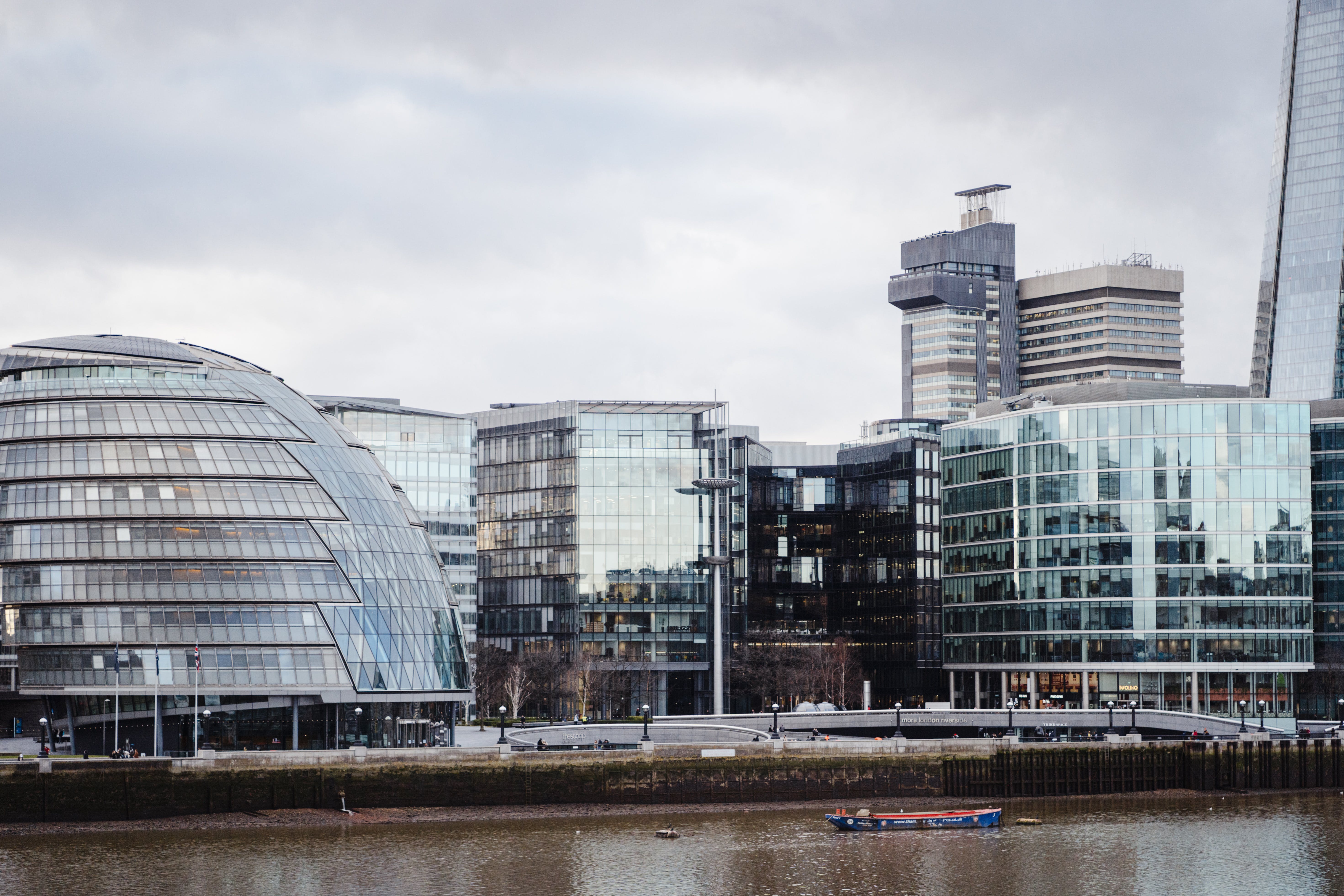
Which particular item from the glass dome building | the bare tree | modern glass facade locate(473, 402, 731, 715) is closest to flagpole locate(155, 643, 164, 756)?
the glass dome building

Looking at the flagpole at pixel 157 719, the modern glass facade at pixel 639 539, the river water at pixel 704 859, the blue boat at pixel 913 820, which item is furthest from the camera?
the modern glass facade at pixel 639 539

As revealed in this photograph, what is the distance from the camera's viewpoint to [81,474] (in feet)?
334

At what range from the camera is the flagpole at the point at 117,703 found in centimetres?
9475

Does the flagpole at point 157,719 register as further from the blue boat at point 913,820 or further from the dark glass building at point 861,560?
the dark glass building at point 861,560

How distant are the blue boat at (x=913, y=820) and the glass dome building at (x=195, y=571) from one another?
27.4 metres

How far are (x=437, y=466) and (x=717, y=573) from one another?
3014 cm

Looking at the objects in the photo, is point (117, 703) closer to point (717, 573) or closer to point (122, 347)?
point (122, 347)

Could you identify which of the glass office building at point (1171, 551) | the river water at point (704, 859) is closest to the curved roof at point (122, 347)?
the river water at point (704, 859)

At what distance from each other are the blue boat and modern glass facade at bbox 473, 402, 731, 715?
7018 centimetres

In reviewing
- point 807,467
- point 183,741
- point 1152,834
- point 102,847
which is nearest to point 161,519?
point 183,741

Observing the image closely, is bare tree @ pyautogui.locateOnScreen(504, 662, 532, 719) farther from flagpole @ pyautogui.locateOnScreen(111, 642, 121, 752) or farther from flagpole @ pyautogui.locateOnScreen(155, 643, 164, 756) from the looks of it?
flagpole @ pyautogui.locateOnScreen(155, 643, 164, 756)

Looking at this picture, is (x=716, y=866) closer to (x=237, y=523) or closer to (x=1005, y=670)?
(x=237, y=523)

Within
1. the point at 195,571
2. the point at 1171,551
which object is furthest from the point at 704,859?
the point at 1171,551

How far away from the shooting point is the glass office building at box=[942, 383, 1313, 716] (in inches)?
5915
